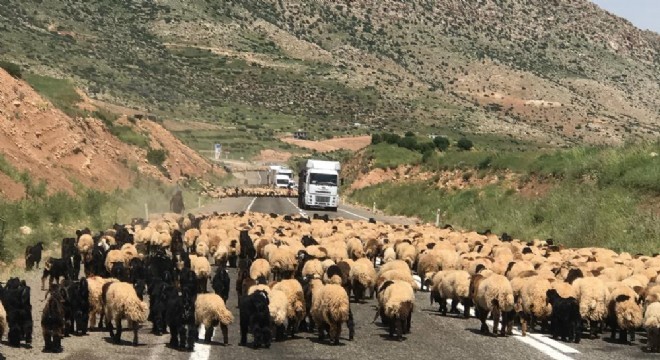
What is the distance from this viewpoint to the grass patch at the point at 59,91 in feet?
219

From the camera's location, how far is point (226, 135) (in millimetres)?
141500

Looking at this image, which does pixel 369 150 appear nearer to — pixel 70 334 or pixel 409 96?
pixel 409 96

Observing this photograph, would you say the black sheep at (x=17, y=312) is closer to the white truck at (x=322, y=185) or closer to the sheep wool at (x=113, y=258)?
the sheep wool at (x=113, y=258)

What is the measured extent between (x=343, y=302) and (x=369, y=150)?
80.2m

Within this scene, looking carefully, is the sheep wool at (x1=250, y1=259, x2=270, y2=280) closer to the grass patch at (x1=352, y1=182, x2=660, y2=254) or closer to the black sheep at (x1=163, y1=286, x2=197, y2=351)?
the black sheep at (x1=163, y1=286, x2=197, y2=351)

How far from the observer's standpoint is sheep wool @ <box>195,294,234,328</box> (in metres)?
14.4

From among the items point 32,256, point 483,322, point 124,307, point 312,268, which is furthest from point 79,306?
point 32,256

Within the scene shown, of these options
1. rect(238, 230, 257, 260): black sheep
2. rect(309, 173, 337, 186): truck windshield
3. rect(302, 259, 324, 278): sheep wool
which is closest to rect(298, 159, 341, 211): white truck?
rect(309, 173, 337, 186): truck windshield

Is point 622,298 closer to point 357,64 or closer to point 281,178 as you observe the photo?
point 281,178

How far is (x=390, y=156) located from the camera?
89.4 meters

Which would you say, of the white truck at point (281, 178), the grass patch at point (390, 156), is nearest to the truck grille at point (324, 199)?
the grass patch at point (390, 156)

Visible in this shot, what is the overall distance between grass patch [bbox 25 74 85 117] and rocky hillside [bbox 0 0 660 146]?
172 feet

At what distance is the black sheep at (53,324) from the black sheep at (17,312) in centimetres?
37

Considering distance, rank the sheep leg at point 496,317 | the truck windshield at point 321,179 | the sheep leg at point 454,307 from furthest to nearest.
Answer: the truck windshield at point 321,179
the sheep leg at point 454,307
the sheep leg at point 496,317
